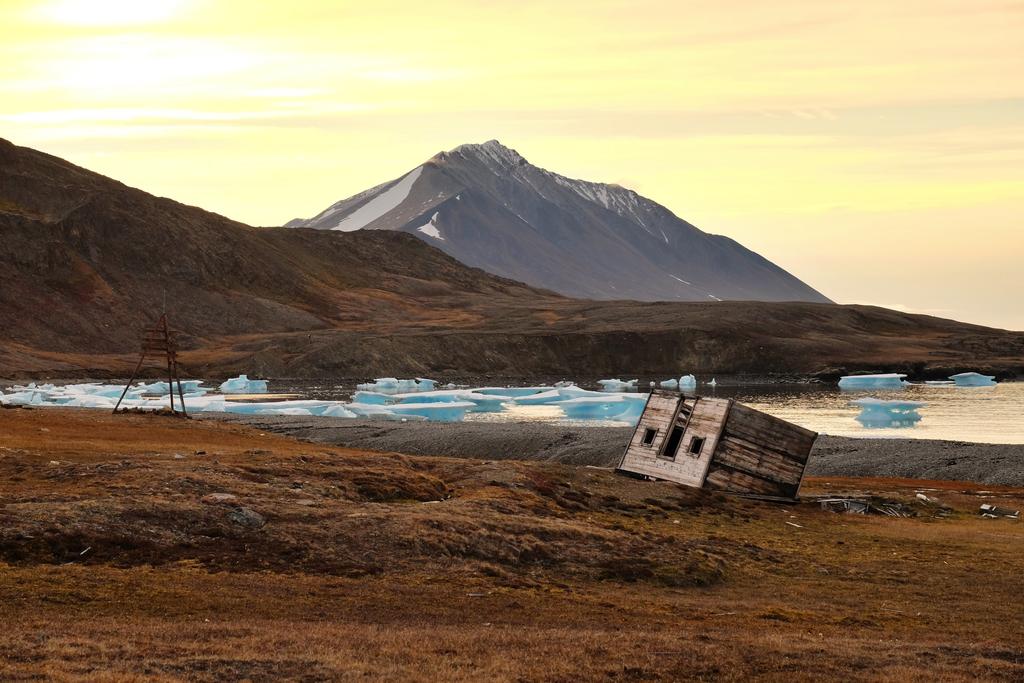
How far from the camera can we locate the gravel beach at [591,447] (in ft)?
195

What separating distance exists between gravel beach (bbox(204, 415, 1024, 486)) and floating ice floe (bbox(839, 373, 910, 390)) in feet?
222

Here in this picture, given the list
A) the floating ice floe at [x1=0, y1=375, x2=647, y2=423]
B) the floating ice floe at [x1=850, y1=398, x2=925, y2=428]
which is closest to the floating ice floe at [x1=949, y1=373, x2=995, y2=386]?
the floating ice floe at [x1=850, y1=398, x2=925, y2=428]

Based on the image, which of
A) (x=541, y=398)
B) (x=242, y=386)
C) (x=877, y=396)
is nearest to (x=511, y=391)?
(x=541, y=398)

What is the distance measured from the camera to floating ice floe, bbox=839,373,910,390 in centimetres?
13600

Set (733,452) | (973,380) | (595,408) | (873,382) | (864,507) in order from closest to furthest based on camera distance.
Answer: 1. (864,507)
2. (733,452)
3. (595,408)
4. (973,380)
5. (873,382)

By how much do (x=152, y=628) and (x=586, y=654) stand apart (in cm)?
783

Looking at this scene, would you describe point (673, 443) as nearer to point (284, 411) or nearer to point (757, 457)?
point (757, 457)

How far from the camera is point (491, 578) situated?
2655 cm

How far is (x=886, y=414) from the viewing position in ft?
297

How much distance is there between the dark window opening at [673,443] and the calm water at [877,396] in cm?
3545

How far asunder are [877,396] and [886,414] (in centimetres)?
2937

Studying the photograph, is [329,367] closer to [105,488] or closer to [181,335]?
[181,335]

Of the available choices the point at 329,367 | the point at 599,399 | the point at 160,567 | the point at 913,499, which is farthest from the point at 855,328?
the point at 160,567

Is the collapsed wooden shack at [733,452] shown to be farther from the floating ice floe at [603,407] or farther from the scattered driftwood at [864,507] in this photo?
the floating ice floe at [603,407]
